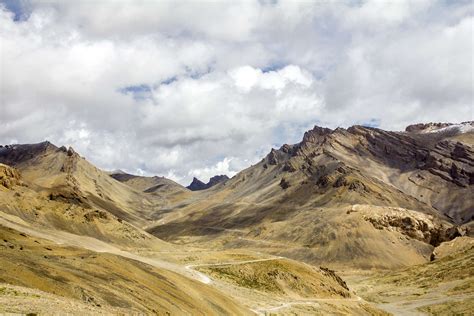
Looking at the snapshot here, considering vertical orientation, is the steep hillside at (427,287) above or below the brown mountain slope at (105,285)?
above

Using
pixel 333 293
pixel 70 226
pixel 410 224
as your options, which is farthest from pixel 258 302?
pixel 410 224

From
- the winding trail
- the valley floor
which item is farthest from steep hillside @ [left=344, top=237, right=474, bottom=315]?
the winding trail

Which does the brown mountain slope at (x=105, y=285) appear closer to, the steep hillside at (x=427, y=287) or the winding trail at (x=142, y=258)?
the winding trail at (x=142, y=258)

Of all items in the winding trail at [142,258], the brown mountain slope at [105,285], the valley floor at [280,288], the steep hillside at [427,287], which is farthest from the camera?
the steep hillside at [427,287]

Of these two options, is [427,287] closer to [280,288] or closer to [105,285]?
[280,288]

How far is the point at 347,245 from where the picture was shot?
598 feet

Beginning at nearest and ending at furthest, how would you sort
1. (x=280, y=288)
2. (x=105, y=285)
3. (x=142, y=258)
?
(x=105, y=285)
(x=280, y=288)
(x=142, y=258)

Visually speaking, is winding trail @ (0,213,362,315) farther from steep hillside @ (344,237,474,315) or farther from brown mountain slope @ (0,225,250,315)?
steep hillside @ (344,237,474,315)

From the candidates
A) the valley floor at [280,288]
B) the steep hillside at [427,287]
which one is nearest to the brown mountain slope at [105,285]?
the valley floor at [280,288]

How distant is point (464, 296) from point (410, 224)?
102137 millimetres

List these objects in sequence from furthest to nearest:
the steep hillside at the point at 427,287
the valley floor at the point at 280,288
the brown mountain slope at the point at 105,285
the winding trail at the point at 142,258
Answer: the steep hillside at the point at 427,287 < the winding trail at the point at 142,258 < the brown mountain slope at the point at 105,285 < the valley floor at the point at 280,288

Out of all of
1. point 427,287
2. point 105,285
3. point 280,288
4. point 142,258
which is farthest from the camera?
point 427,287

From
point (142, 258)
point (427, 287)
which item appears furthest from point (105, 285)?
point (427, 287)

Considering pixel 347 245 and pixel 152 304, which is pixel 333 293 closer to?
pixel 152 304
